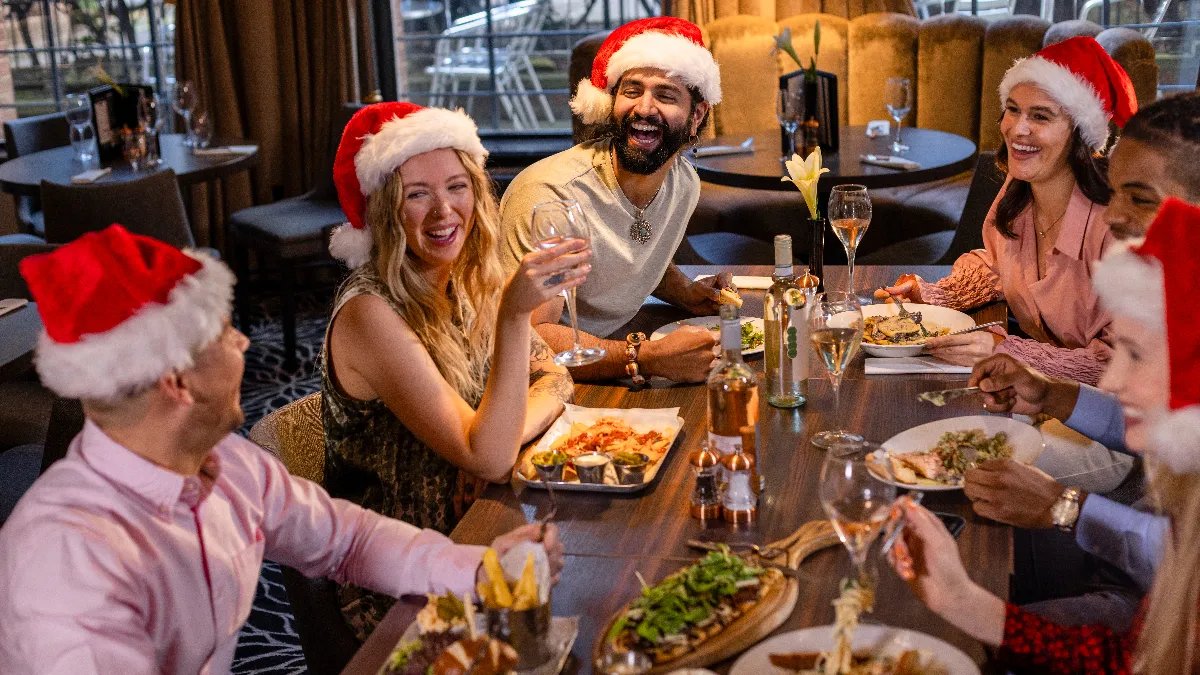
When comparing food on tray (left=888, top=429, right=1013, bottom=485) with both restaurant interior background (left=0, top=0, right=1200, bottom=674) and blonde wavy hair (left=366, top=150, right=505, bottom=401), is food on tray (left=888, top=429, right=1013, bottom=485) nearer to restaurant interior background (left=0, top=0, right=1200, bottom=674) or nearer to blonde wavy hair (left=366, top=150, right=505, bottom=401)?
blonde wavy hair (left=366, top=150, right=505, bottom=401)

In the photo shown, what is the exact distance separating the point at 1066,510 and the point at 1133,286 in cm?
56

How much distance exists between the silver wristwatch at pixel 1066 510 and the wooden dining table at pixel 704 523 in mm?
116

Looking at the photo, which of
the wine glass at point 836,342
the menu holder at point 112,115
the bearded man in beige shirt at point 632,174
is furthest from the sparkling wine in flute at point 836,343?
the menu holder at point 112,115

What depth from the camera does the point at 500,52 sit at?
6336 millimetres

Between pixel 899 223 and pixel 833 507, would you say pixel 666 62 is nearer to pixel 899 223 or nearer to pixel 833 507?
pixel 833 507

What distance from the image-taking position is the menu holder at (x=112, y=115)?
488cm

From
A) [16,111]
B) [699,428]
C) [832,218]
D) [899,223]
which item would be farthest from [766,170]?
[16,111]

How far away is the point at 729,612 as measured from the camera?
1.40 m

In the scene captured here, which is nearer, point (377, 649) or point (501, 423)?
point (377, 649)

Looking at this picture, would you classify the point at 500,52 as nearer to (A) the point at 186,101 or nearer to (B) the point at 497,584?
(A) the point at 186,101

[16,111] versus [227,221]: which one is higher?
[16,111]

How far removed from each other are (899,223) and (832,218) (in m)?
2.62

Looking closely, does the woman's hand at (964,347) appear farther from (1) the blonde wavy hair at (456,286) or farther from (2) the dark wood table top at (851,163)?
(2) the dark wood table top at (851,163)

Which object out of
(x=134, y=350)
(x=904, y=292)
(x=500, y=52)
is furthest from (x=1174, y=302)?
(x=500, y=52)
